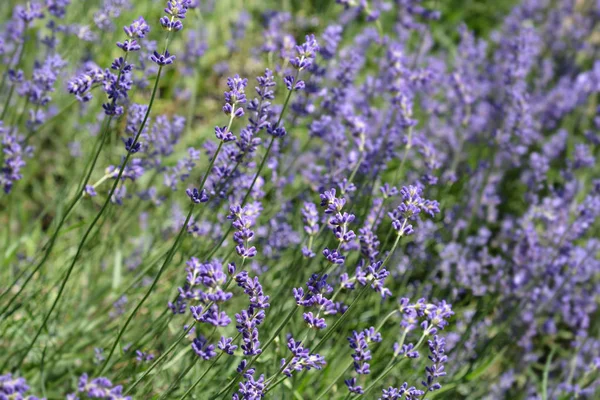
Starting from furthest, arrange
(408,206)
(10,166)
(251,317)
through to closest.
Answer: (10,166), (408,206), (251,317)

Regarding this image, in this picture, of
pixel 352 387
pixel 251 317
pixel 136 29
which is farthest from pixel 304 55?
pixel 352 387

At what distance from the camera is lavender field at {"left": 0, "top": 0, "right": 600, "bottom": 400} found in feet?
7.34

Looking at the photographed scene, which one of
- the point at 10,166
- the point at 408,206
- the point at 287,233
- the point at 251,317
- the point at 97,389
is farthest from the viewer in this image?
the point at 287,233

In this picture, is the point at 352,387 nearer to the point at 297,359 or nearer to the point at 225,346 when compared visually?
the point at 297,359

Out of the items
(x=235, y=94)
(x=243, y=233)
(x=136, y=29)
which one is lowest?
(x=243, y=233)

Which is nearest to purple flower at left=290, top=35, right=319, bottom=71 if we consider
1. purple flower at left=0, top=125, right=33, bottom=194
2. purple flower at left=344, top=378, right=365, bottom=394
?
purple flower at left=344, top=378, right=365, bottom=394

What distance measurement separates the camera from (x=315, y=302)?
2094mm

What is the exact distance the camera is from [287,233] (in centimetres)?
345

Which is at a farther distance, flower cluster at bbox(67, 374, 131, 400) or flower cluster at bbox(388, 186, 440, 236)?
flower cluster at bbox(388, 186, 440, 236)

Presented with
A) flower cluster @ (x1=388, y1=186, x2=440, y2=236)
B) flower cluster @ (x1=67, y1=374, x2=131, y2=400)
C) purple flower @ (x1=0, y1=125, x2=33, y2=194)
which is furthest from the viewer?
purple flower @ (x1=0, y1=125, x2=33, y2=194)

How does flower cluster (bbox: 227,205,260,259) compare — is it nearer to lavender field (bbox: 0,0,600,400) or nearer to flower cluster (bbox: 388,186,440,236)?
lavender field (bbox: 0,0,600,400)

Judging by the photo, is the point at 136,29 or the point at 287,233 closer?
the point at 136,29

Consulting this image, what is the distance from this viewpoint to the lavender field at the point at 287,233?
7.34ft

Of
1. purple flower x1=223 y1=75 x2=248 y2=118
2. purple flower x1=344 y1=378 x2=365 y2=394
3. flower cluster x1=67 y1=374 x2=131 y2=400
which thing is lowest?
flower cluster x1=67 y1=374 x2=131 y2=400
